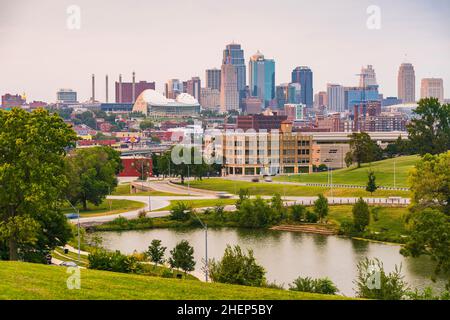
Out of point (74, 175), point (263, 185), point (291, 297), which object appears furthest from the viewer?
point (263, 185)

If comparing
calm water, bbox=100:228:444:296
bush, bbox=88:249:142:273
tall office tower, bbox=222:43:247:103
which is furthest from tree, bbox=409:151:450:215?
tall office tower, bbox=222:43:247:103

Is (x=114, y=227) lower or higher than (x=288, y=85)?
lower

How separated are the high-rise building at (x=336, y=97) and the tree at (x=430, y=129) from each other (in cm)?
13002

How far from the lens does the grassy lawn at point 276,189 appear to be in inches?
1766

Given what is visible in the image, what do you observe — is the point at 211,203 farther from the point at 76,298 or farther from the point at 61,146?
the point at 76,298

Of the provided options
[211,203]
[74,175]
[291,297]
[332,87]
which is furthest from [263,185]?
[332,87]

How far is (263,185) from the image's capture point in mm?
53156

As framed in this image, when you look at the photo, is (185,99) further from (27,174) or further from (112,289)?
(112,289)

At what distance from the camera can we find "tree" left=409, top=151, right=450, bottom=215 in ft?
95.7

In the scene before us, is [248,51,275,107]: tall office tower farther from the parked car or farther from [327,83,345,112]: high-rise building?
the parked car

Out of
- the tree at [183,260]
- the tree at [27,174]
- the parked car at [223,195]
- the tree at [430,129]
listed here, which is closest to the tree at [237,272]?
the tree at [183,260]

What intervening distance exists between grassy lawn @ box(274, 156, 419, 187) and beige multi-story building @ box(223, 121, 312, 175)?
5878mm

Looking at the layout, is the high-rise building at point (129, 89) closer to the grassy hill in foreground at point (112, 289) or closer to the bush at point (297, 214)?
the bush at point (297, 214)
